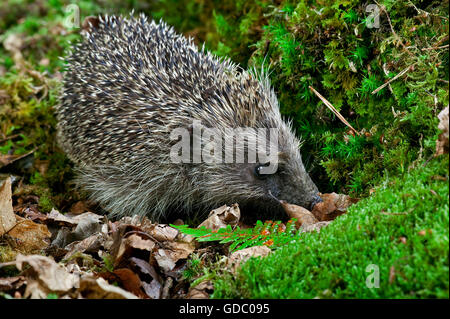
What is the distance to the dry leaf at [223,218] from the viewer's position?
5.10m

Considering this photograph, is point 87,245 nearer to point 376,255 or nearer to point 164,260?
point 164,260

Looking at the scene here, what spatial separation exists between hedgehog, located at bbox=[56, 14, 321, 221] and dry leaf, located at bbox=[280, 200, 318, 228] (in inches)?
7.1

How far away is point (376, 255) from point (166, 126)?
3.34 meters

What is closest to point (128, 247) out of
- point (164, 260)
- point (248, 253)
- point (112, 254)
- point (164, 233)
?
point (112, 254)

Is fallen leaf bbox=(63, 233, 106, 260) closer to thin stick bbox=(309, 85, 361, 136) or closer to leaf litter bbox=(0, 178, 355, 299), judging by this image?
leaf litter bbox=(0, 178, 355, 299)

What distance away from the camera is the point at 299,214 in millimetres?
5266

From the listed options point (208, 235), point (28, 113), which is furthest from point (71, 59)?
point (208, 235)

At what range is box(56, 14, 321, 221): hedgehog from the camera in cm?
580

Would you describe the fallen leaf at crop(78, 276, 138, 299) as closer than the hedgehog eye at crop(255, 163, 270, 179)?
Yes

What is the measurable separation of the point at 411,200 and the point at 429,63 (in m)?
1.80

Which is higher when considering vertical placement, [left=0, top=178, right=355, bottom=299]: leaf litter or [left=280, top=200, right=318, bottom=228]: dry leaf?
[left=280, top=200, right=318, bottom=228]: dry leaf

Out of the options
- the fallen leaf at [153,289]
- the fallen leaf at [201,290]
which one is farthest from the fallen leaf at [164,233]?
the fallen leaf at [201,290]

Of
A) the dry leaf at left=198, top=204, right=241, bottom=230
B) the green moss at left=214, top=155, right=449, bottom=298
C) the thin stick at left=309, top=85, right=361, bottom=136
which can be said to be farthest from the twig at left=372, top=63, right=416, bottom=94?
the dry leaf at left=198, top=204, right=241, bottom=230
